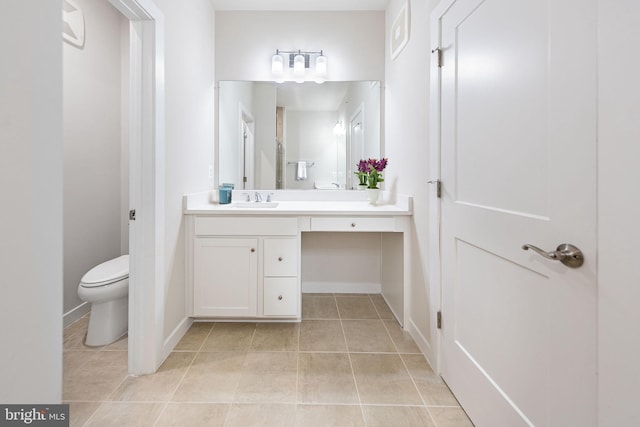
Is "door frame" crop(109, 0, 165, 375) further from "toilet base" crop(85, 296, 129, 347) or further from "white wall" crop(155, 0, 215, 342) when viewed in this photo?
"toilet base" crop(85, 296, 129, 347)

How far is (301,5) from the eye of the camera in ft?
8.95

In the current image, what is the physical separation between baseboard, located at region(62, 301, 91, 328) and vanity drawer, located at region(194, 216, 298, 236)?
3.66 ft

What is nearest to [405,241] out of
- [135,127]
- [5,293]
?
[135,127]

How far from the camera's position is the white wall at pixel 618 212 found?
684 mm

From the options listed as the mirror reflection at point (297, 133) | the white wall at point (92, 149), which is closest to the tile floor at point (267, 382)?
the white wall at point (92, 149)

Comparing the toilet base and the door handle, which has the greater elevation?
the door handle

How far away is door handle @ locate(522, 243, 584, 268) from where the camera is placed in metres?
0.83

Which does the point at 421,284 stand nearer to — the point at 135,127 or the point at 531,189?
the point at 531,189

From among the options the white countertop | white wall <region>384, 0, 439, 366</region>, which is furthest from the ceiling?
the white countertop

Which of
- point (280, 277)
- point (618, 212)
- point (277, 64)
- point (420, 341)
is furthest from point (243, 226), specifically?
point (618, 212)

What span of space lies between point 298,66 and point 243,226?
153cm

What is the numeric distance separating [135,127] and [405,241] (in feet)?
5.77

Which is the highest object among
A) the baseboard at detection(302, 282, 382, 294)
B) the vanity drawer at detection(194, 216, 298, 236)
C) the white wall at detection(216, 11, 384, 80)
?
the white wall at detection(216, 11, 384, 80)

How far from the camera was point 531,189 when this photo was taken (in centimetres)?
101
